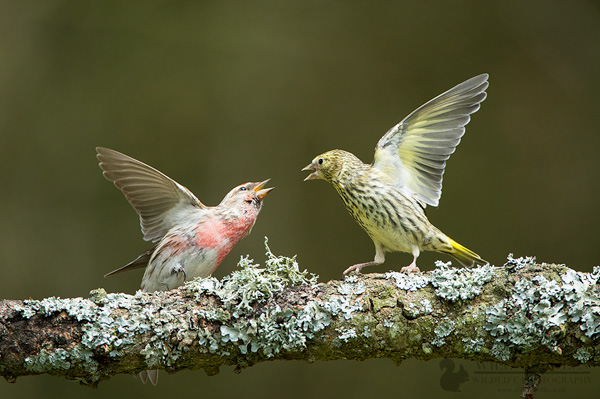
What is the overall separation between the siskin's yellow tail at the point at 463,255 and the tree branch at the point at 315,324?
1.18 meters

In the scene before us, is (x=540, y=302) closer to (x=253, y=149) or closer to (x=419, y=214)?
(x=419, y=214)

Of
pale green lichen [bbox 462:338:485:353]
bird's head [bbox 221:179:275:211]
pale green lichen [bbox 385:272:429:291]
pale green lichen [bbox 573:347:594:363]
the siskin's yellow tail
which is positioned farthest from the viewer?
bird's head [bbox 221:179:275:211]

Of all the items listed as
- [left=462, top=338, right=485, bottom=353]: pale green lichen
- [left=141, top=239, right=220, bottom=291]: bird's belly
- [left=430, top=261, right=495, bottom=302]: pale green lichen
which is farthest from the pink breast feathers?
[left=462, top=338, right=485, bottom=353]: pale green lichen

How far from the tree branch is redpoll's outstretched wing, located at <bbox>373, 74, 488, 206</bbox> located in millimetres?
1231

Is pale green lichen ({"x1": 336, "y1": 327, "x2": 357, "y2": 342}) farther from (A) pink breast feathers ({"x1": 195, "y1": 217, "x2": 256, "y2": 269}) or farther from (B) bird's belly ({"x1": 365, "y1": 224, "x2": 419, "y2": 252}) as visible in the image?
(A) pink breast feathers ({"x1": 195, "y1": 217, "x2": 256, "y2": 269})

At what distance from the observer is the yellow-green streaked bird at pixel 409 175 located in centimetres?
377

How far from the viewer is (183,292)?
281 centimetres

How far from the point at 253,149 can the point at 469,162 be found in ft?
6.78

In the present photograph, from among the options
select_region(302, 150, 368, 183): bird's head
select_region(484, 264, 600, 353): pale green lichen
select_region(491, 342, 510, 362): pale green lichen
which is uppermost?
select_region(302, 150, 368, 183): bird's head

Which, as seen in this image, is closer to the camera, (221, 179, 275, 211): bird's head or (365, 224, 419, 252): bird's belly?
(365, 224, 419, 252): bird's belly

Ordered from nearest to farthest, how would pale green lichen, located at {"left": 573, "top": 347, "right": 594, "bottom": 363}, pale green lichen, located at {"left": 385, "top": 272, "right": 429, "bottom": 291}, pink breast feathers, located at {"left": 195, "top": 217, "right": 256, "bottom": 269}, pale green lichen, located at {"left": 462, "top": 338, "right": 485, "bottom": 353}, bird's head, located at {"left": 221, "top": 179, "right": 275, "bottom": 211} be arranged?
pale green lichen, located at {"left": 573, "top": 347, "right": 594, "bottom": 363}, pale green lichen, located at {"left": 462, "top": 338, "right": 485, "bottom": 353}, pale green lichen, located at {"left": 385, "top": 272, "right": 429, "bottom": 291}, pink breast feathers, located at {"left": 195, "top": 217, "right": 256, "bottom": 269}, bird's head, located at {"left": 221, "top": 179, "right": 275, "bottom": 211}

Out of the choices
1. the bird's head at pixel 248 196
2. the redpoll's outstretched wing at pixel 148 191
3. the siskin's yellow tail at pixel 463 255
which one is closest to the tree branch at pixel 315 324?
the siskin's yellow tail at pixel 463 255

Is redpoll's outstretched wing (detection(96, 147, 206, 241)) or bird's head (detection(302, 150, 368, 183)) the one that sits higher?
bird's head (detection(302, 150, 368, 183))

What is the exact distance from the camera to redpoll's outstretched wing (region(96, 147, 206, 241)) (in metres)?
3.89
